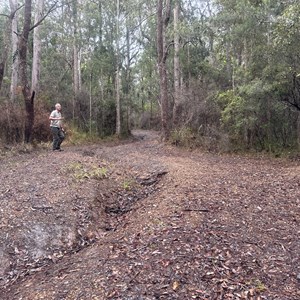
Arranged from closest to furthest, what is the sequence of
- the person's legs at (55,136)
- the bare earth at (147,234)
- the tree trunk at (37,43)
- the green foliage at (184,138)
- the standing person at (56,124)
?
the bare earth at (147,234) → the standing person at (56,124) → the person's legs at (55,136) → the green foliage at (184,138) → the tree trunk at (37,43)

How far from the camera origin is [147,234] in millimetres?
4832

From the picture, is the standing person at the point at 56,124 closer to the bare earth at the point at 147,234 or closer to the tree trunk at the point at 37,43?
the bare earth at the point at 147,234

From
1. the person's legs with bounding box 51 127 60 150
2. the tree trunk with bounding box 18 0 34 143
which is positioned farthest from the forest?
the person's legs with bounding box 51 127 60 150

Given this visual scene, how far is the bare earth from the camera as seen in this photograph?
3.61 m

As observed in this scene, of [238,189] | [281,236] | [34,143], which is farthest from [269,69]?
[34,143]

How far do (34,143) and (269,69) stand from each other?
9.22 meters

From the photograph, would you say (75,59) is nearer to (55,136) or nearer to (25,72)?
(25,72)

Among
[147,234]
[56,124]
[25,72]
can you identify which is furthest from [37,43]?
[147,234]

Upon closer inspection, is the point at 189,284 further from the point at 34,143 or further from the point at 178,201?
the point at 34,143

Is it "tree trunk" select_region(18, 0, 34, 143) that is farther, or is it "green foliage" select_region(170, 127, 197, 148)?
"green foliage" select_region(170, 127, 197, 148)

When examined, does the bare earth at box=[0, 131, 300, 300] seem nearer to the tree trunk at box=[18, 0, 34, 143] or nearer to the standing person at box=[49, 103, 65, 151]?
the standing person at box=[49, 103, 65, 151]

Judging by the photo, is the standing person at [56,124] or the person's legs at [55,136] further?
the person's legs at [55,136]

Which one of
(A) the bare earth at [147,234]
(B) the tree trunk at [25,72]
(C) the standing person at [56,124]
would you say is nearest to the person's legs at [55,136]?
(C) the standing person at [56,124]

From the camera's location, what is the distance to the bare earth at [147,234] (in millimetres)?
3605
